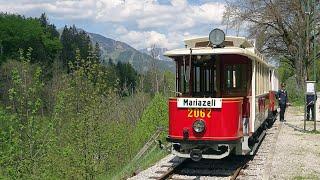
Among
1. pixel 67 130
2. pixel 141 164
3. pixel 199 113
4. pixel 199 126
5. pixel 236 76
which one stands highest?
pixel 236 76

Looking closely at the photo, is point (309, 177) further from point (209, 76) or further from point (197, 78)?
point (197, 78)

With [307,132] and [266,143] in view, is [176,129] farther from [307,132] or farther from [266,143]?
[307,132]

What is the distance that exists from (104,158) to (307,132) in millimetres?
8371

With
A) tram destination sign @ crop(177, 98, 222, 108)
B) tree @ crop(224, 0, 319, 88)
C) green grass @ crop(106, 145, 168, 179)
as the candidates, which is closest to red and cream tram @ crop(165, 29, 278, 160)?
tram destination sign @ crop(177, 98, 222, 108)

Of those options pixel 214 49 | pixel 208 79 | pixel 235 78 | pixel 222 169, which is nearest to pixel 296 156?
pixel 222 169

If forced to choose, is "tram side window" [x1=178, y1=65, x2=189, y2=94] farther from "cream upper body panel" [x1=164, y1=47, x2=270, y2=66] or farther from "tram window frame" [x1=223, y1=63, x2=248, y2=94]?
"tram window frame" [x1=223, y1=63, x2=248, y2=94]

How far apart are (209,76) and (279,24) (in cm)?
2753

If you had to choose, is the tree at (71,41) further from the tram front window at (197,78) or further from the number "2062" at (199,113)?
the number "2062" at (199,113)

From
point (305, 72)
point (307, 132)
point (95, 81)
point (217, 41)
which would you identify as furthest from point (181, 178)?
point (305, 72)

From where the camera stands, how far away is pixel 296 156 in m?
14.0

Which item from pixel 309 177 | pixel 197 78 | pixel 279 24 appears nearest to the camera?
pixel 309 177

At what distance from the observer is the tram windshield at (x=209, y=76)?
1191cm

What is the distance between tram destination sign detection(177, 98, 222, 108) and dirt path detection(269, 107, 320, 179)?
6.65ft

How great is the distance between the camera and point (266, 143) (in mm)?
16641
